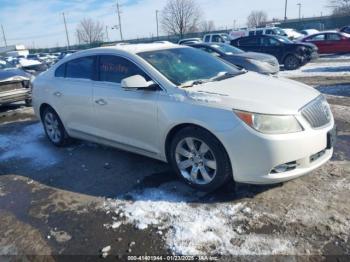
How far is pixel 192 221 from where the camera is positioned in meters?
3.52

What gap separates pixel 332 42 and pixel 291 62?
6683mm

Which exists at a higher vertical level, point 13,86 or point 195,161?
point 13,86

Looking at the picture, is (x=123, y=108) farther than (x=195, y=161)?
Yes

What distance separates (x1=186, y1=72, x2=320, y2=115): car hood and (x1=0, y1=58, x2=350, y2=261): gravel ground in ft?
3.24

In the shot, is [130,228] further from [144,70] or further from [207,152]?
[144,70]

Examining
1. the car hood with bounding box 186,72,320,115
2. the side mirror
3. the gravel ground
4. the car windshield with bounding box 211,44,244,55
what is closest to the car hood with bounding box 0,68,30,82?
the gravel ground

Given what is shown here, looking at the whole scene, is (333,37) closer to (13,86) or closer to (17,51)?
(13,86)

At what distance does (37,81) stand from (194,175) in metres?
3.73

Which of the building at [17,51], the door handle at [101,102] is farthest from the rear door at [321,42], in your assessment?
the building at [17,51]

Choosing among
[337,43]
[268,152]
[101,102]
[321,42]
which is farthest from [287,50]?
[268,152]

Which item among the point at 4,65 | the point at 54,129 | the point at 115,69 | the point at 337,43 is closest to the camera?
the point at 115,69

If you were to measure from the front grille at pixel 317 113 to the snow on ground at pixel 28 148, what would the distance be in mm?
3813

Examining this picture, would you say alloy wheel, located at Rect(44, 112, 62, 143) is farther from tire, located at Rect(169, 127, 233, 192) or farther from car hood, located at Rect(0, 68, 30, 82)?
car hood, located at Rect(0, 68, 30, 82)

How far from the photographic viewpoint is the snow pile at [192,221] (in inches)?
121
